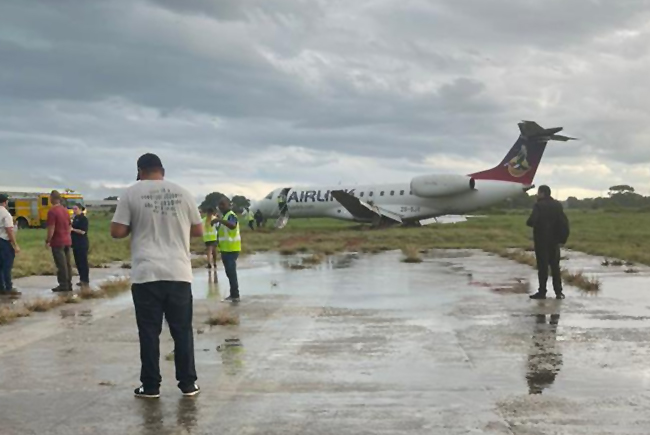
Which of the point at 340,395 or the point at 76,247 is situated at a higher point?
the point at 76,247

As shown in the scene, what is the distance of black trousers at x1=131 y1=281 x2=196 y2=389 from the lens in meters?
6.51

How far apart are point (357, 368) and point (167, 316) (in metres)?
1.79

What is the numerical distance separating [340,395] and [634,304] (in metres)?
7.14

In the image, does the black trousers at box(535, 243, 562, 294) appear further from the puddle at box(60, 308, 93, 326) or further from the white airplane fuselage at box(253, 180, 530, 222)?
the white airplane fuselage at box(253, 180, 530, 222)

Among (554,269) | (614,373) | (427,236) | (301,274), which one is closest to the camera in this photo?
(614,373)

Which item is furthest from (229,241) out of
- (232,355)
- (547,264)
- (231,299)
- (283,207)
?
(283,207)

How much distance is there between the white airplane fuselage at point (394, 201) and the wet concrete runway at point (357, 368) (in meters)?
30.9

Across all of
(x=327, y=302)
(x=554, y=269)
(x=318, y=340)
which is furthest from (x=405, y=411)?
(x=554, y=269)

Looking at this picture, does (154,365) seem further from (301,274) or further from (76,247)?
(301,274)

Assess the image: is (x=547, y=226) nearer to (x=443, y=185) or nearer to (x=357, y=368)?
(x=357, y=368)

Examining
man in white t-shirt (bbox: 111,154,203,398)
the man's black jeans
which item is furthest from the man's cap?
the man's black jeans

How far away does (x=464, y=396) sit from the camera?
6168 millimetres

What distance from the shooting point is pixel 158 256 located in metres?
6.57

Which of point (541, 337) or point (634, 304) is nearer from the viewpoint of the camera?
point (541, 337)
